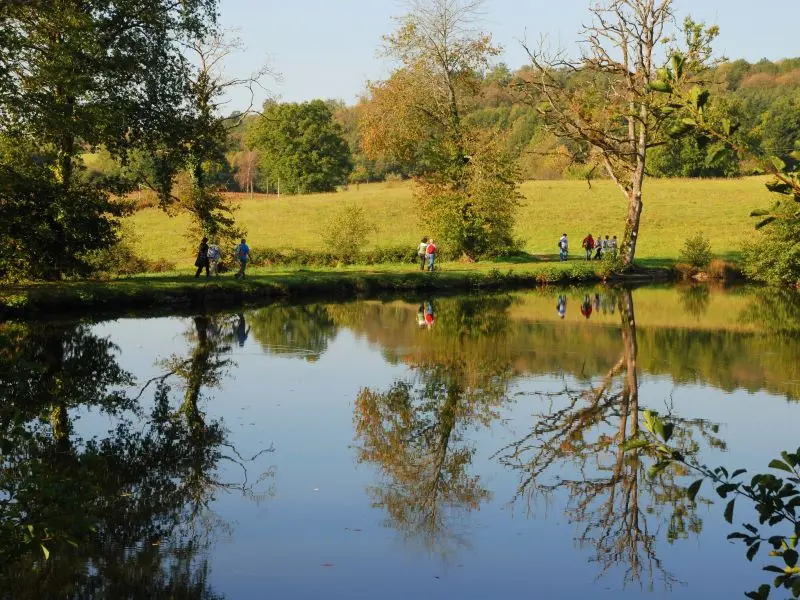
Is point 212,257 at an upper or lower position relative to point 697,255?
upper

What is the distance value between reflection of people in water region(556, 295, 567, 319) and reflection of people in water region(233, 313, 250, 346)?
10.0 meters

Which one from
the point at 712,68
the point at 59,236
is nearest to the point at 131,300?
the point at 59,236

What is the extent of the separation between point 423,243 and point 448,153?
22.0 ft

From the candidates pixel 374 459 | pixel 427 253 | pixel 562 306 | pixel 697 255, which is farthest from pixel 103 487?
pixel 697 255

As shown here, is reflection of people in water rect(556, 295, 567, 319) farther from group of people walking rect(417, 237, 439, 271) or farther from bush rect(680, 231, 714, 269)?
bush rect(680, 231, 714, 269)

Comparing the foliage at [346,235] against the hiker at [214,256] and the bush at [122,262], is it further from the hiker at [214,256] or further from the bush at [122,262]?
the hiker at [214,256]

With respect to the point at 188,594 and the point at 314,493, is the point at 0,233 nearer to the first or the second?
the point at 314,493

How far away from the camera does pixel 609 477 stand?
1189 cm

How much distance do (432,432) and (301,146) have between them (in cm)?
8740

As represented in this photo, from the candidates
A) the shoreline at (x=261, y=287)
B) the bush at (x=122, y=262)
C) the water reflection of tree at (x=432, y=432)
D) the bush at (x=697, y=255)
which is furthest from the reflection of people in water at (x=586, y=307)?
the bush at (x=122, y=262)

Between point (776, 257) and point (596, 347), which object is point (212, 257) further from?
point (776, 257)

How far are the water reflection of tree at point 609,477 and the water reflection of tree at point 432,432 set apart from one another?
87 centimetres

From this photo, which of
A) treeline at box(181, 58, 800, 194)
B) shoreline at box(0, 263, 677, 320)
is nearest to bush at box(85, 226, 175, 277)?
shoreline at box(0, 263, 677, 320)

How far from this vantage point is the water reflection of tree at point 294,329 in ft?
74.8
